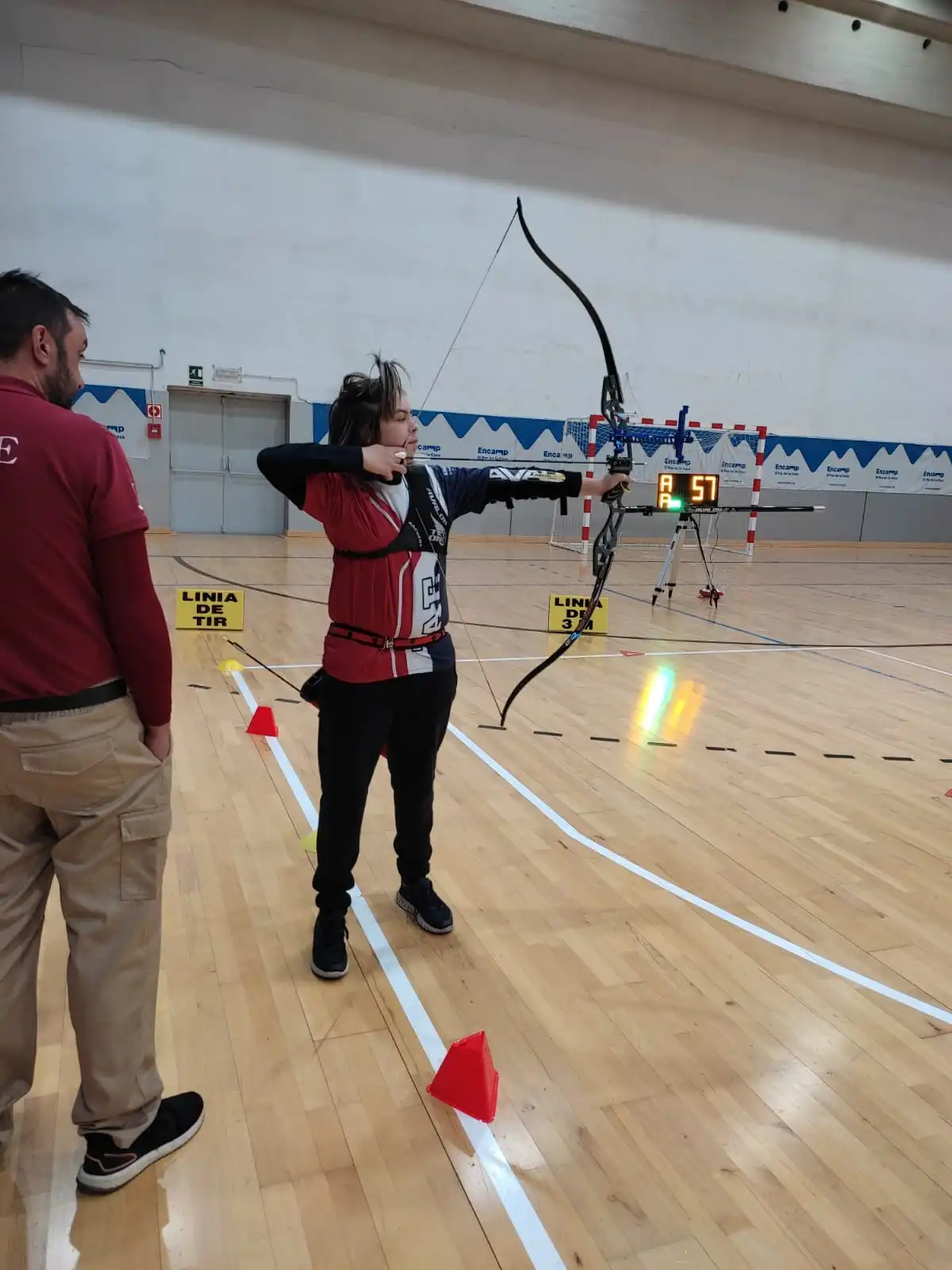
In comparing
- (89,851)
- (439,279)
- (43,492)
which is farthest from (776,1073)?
(439,279)

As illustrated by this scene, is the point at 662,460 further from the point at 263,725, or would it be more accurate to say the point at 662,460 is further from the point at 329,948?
the point at 329,948

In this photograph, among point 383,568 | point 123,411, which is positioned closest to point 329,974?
point 383,568

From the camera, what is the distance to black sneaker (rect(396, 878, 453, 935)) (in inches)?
86.2

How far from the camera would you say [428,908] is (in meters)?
2.21

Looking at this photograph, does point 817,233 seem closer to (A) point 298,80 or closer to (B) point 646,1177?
(A) point 298,80

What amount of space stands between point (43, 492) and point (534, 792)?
7.46 feet

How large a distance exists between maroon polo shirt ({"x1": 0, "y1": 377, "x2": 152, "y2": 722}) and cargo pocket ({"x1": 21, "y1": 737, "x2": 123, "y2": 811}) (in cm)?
7

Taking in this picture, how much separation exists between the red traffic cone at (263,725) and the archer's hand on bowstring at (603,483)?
1860 millimetres

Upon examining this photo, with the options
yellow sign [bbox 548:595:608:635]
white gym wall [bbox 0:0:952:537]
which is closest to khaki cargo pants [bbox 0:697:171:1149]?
yellow sign [bbox 548:595:608:635]

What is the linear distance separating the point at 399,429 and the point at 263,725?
206cm

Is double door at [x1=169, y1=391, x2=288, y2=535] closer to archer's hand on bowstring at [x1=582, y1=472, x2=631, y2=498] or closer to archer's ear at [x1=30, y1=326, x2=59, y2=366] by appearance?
archer's hand on bowstring at [x1=582, y1=472, x2=631, y2=498]

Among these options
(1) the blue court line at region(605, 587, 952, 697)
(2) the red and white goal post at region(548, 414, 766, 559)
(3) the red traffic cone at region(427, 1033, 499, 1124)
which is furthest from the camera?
(2) the red and white goal post at region(548, 414, 766, 559)

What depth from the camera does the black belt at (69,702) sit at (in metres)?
1.17

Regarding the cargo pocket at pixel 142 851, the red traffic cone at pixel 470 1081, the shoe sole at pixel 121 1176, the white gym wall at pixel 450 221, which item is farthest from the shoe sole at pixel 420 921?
the white gym wall at pixel 450 221
